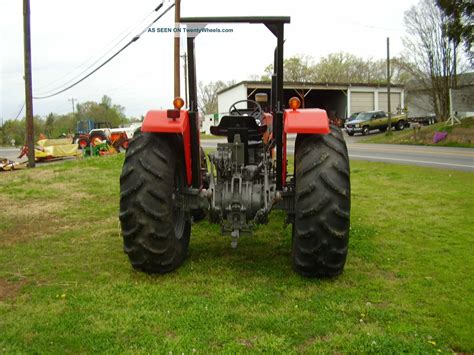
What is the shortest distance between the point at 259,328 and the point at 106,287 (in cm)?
160

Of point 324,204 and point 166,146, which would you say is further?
point 166,146

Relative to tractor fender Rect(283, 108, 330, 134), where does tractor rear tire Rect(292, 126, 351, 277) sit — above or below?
below

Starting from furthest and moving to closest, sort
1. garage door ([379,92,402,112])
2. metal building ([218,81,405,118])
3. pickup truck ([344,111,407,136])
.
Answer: garage door ([379,92,402,112]) → metal building ([218,81,405,118]) → pickup truck ([344,111,407,136])

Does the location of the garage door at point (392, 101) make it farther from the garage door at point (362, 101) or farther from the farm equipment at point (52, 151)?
the farm equipment at point (52, 151)

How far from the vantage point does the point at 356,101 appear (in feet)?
155

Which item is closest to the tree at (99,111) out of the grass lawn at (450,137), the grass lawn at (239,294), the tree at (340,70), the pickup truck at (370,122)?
the tree at (340,70)

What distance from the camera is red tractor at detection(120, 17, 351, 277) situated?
4.36 metres

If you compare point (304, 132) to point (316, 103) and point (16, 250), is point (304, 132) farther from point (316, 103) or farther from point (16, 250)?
point (316, 103)

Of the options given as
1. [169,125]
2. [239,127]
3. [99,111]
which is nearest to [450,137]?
[239,127]

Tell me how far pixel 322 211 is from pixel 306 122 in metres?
0.87

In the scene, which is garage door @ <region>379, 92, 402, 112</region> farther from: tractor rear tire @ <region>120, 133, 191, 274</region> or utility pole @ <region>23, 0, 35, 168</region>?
tractor rear tire @ <region>120, 133, 191, 274</region>

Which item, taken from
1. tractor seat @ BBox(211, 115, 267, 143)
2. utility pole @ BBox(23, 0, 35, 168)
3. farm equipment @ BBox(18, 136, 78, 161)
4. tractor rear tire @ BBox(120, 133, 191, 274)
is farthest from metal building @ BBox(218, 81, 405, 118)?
tractor rear tire @ BBox(120, 133, 191, 274)

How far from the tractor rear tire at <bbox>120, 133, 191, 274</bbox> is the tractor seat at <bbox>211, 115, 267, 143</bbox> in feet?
2.71

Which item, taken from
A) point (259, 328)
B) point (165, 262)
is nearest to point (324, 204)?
point (259, 328)
